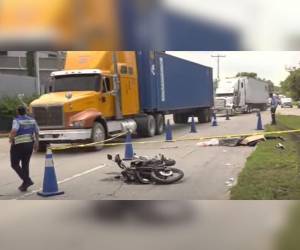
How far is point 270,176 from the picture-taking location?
1007 centimetres

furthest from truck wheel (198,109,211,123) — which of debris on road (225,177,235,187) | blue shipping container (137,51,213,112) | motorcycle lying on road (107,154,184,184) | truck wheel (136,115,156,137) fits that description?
motorcycle lying on road (107,154,184,184)

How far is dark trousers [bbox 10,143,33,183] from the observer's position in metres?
9.99

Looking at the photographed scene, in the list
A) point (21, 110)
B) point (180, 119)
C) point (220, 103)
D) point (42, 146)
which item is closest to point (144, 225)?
point (21, 110)

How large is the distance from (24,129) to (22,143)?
258 mm

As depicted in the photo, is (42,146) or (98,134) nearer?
(42,146)

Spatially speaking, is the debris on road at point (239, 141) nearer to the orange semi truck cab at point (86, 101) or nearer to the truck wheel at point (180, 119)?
the orange semi truck cab at point (86, 101)

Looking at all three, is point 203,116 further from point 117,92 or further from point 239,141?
point 239,141

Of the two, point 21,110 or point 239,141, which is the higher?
point 21,110

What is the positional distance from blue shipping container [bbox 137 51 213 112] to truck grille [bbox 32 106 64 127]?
3.15 meters

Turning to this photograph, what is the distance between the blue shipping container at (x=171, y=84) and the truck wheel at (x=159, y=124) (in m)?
0.37

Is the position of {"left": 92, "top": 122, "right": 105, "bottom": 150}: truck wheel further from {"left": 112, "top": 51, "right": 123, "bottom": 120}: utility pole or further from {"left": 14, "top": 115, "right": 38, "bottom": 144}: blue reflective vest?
{"left": 14, "top": 115, "right": 38, "bottom": 144}: blue reflective vest

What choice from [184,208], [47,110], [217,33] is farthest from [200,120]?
[217,33]

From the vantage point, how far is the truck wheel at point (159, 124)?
2204 centimetres

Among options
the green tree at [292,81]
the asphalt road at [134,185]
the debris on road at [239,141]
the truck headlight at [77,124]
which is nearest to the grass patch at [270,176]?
the asphalt road at [134,185]
